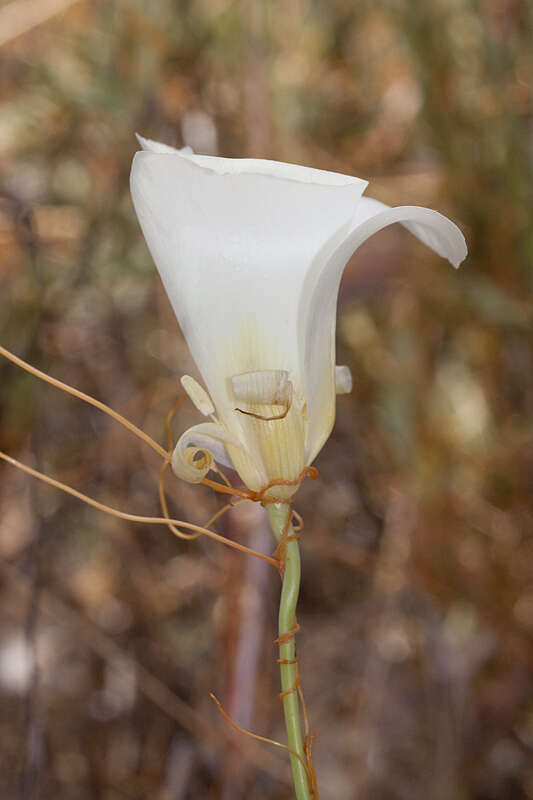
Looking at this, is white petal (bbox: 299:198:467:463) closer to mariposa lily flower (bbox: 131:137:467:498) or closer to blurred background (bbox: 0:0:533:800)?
mariposa lily flower (bbox: 131:137:467:498)

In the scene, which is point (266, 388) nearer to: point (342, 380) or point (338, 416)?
point (342, 380)

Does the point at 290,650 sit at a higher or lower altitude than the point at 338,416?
lower

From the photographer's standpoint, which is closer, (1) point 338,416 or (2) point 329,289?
(2) point 329,289

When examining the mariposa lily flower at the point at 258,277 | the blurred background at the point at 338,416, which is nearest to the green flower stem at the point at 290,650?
the mariposa lily flower at the point at 258,277

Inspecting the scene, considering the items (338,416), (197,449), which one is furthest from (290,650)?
(338,416)

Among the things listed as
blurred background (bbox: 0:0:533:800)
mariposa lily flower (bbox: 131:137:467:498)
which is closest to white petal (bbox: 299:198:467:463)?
mariposa lily flower (bbox: 131:137:467:498)

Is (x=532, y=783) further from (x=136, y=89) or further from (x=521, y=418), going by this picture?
(x=136, y=89)
